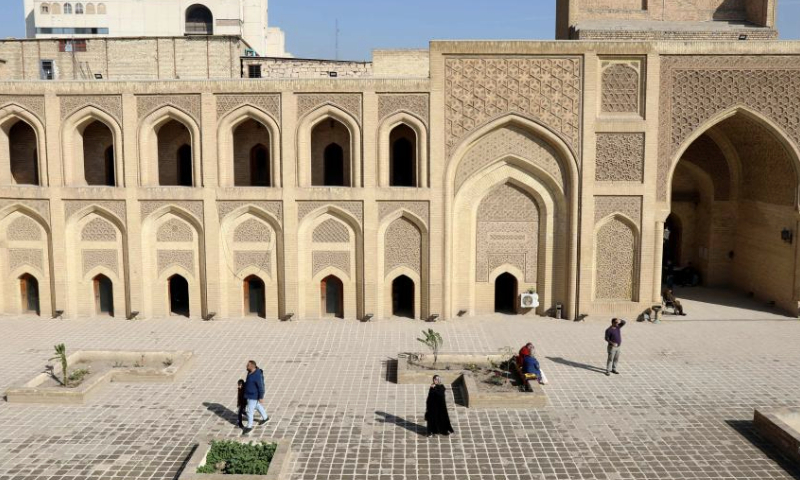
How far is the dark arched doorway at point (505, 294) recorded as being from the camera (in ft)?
52.5

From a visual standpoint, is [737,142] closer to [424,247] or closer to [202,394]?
[424,247]

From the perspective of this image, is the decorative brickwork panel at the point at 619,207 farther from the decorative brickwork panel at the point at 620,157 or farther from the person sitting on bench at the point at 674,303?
the person sitting on bench at the point at 674,303

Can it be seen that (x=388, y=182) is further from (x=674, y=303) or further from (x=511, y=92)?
(x=674, y=303)

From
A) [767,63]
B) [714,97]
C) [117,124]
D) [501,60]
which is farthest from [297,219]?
[767,63]

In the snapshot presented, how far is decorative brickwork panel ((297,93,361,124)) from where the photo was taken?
14773 mm

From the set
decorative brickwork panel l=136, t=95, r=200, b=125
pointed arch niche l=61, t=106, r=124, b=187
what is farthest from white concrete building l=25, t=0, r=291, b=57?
decorative brickwork panel l=136, t=95, r=200, b=125

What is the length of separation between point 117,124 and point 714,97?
13.2 m

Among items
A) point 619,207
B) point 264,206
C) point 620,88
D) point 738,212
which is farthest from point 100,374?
point 738,212

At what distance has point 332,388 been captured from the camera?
11.1 m

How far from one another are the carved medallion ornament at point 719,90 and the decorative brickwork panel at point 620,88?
0.57m

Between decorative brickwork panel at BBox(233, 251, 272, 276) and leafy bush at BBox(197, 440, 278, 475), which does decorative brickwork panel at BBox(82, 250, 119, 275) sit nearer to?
decorative brickwork panel at BBox(233, 251, 272, 276)

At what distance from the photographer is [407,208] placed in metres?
15.1

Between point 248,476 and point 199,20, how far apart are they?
33.7 meters

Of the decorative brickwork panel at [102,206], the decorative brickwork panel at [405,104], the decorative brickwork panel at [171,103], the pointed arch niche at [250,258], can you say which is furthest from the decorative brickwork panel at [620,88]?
the decorative brickwork panel at [102,206]
